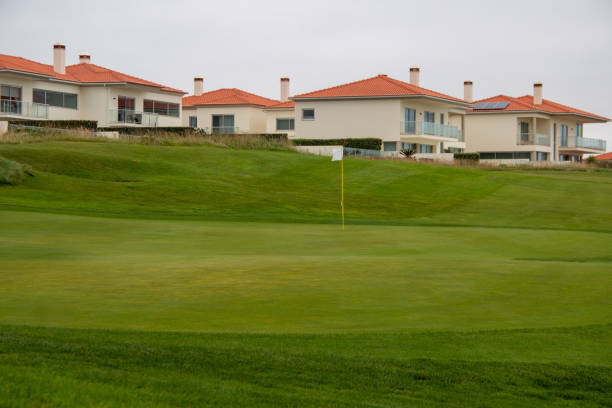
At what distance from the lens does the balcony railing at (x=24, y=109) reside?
197 feet

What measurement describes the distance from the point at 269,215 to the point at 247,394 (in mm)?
20737

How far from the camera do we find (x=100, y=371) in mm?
6004

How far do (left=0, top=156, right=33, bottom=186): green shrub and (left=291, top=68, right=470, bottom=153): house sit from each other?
39.8 meters

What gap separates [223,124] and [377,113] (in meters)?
18.3

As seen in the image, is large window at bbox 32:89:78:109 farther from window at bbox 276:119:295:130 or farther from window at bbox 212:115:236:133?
window at bbox 276:119:295:130

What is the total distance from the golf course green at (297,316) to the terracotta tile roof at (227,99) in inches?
2207

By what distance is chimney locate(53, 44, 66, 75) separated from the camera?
66.5 m

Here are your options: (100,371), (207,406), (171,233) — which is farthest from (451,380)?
(171,233)

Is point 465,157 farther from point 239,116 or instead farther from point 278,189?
point 239,116

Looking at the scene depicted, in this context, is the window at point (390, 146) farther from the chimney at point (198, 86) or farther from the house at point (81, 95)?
the chimney at point (198, 86)

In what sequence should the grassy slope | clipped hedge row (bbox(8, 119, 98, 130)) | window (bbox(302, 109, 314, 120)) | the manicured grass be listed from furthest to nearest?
window (bbox(302, 109, 314, 120)), clipped hedge row (bbox(8, 119, 98, 130)), the grassy slope, the manicured grass

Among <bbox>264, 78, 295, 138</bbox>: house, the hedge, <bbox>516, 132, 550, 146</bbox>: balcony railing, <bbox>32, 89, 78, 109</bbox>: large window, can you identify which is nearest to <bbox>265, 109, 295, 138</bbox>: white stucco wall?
<bbox>264, 78, 295, 138</bbox>: house

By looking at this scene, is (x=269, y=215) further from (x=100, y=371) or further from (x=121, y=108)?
(x=121, y=108)

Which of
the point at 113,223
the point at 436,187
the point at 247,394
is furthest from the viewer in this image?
the point at 436,187
